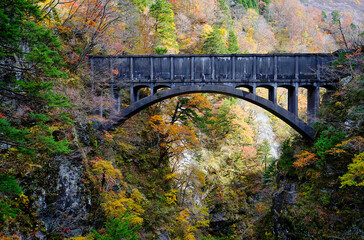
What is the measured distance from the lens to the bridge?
47.7ft

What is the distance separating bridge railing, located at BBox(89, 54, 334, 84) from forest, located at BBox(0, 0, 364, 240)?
0.84 m

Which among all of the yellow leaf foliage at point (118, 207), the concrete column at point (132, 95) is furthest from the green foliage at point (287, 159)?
the concrete column at point (132, 95)

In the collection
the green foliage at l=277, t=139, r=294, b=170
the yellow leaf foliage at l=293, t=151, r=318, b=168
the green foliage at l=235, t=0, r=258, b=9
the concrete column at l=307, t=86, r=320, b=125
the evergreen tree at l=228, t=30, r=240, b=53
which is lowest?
the green foliage at l=277, t=139, r=294, b=170

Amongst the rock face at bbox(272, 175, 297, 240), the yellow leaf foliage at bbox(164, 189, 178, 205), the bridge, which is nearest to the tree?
the rock face at bbox(272, 175, 297, 240)

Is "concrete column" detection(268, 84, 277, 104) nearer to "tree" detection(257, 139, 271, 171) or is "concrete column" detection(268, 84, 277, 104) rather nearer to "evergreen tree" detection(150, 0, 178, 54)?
"tree" detection(257, 139, 271, 171)

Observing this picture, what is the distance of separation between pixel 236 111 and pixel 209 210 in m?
9.23

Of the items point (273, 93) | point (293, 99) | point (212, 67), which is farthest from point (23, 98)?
point (293, 99)

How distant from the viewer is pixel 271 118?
29.2 metres

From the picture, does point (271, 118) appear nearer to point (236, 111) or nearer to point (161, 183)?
point (236, 111)

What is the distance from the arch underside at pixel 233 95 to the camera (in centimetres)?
1423

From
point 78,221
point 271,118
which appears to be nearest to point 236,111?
point 271,118

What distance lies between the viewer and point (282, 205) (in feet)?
43.7

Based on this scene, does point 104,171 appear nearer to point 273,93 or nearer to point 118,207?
point 118,207

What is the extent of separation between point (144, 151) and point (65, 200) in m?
8.03
